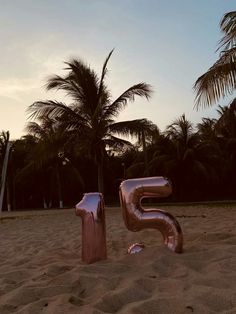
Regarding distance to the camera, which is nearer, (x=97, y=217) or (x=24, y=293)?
(x=24, y=293)

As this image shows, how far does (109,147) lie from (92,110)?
1.77m

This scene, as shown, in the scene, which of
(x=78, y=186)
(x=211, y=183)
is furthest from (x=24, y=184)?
(x=211, y=183)

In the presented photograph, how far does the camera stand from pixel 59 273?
4164 millimetres

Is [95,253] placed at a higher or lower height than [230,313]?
higher

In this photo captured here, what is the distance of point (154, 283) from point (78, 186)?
3286cm

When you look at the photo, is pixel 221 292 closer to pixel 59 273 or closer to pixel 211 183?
pixel 59 273

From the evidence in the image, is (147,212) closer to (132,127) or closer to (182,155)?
(132,127)

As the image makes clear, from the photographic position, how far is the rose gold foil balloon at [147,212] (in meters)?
4.43

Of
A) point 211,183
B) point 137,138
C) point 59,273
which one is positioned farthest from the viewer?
point 211,183

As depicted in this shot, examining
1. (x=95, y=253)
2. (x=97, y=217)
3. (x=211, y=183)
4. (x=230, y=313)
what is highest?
(x=211, y=183)

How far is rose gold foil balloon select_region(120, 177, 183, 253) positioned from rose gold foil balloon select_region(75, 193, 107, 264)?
0.25 m

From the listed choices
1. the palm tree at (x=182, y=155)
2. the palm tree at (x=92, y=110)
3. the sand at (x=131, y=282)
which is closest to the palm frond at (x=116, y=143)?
the palm tree at (x=92, y=110)

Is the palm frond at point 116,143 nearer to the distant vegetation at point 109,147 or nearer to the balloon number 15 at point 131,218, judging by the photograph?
the distant vegetation at point 109,147

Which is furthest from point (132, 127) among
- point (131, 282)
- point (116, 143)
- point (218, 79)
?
point (131, 282)
